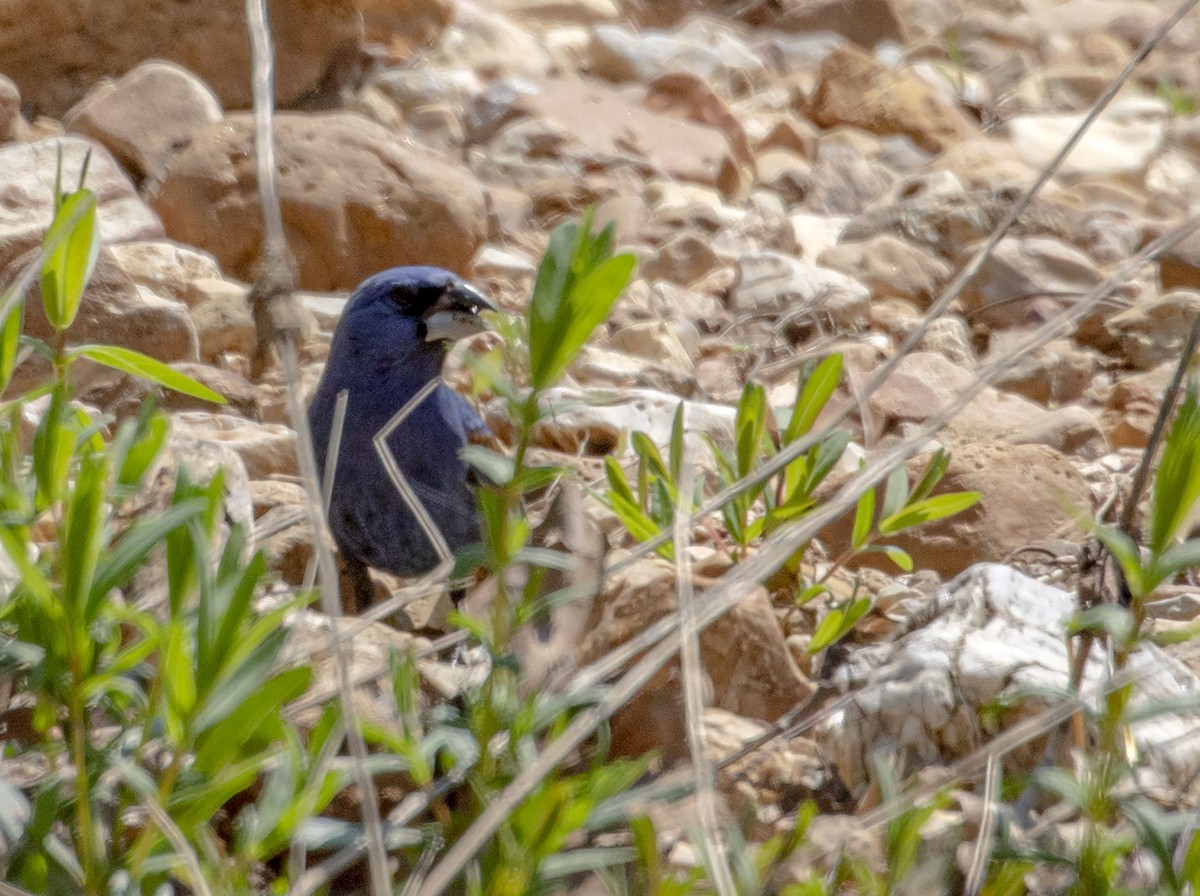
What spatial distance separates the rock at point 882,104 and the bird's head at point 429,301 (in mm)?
3509

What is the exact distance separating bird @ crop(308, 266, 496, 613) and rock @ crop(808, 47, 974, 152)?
3.50 metres

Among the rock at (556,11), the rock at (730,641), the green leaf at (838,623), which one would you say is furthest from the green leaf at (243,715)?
the rock at (556,11)

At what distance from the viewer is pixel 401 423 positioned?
3521 mm

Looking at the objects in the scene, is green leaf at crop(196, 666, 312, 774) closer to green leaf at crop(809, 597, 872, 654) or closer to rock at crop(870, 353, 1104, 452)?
green leaf at crop(809, 597, 872, 654)

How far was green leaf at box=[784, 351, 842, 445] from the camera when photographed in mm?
2434

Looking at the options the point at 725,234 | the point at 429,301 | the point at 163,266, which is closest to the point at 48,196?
the point at 163,266

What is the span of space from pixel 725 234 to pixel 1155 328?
1387mm

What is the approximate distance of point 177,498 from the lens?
Result: 66.4 inches

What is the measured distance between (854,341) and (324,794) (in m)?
2.96

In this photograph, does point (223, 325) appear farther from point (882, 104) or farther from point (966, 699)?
point (882, 104)

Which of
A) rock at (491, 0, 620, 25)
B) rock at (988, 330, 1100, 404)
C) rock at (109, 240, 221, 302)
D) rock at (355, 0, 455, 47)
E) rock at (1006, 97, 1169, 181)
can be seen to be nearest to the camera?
rock at (109, 240, 221, 302)

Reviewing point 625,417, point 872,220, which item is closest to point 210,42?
A: point 872,220

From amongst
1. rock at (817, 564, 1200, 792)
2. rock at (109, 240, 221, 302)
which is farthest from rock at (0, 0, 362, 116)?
rock at (817, 564, 1200, 792)

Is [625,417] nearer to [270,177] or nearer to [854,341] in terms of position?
[854,341]
